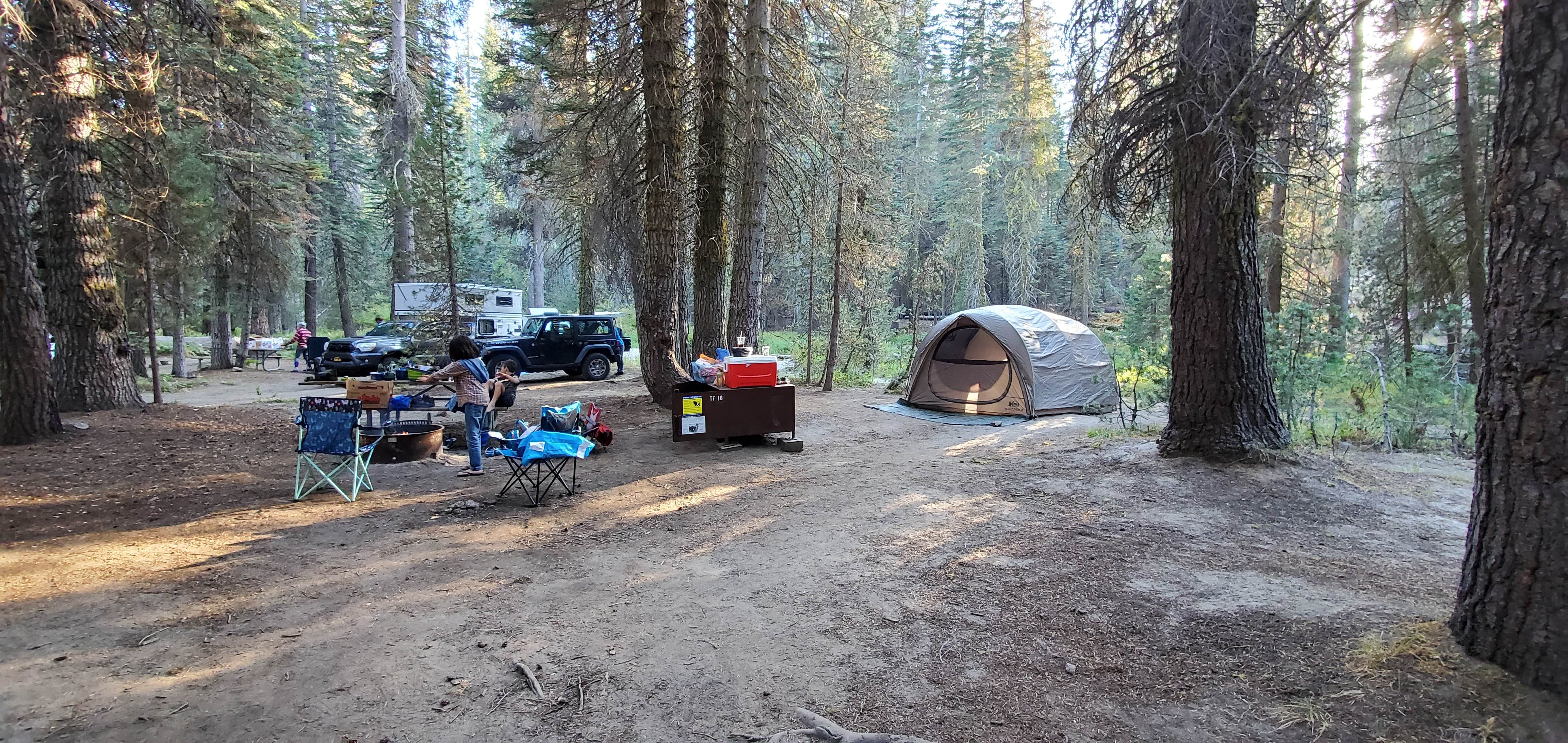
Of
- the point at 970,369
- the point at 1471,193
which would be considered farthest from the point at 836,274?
the point at 1471,193

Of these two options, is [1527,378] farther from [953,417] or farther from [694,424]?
[953,417]

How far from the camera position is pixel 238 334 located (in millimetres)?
30203

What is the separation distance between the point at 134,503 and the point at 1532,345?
28.7ft

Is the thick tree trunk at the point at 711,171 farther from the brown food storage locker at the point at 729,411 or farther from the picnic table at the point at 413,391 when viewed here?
the picnic table at the point at 413,391

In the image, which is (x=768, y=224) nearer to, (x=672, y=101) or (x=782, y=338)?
(x=672, y=101)

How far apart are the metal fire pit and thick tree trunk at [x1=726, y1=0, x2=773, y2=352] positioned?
568 cm

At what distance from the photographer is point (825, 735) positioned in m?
2.46

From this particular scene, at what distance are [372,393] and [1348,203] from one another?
35.4 ft

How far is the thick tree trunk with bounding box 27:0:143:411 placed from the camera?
834 cm

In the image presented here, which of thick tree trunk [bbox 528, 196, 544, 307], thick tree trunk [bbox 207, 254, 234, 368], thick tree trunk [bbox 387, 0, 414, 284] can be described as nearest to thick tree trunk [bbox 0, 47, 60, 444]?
thick tree trunk [bbox 207, 254, 234, 368]

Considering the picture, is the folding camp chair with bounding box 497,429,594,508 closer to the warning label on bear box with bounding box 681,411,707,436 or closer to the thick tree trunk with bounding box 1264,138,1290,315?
the warning label on bear box with bounding box 681,411,707,436

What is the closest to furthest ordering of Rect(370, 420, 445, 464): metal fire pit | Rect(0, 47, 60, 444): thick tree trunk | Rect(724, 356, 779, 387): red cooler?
Rect(0, 47, 60, 444): thick tree trunk → Rect(370, 420, 445, 464): metal fire pit → Rect(724, 356, 779, 387): red cooler

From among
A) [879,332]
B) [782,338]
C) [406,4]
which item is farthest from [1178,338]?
[406,4]

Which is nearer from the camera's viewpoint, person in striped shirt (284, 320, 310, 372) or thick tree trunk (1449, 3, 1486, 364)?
thick tree trunk (1449, 3, 1486, 364)
